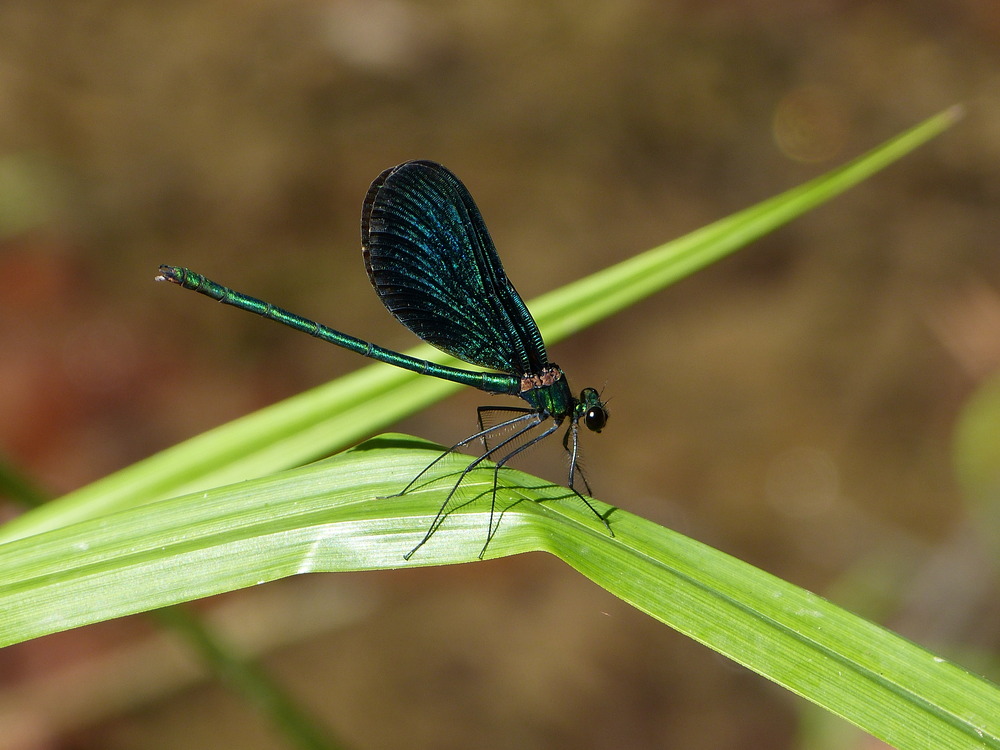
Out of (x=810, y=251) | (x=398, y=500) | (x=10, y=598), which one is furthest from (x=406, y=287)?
(x=810, y=251)

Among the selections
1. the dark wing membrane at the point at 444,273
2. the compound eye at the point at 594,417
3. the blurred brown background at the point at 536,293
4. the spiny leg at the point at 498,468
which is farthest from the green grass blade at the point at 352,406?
the blurred brown background at the point at 536,293

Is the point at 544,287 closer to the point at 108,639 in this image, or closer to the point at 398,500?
the point at 108,639

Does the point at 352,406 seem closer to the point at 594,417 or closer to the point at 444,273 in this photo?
the point at 444,273

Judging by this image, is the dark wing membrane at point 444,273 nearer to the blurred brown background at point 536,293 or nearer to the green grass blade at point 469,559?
the green grass blade at point 469,559

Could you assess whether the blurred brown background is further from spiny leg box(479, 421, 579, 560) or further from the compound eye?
spiny leg box(479, 421, 579, 560)

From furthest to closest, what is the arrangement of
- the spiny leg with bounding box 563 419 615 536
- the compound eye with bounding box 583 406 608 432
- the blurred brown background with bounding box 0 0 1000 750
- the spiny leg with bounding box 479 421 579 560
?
the blurred brown background with bounding box 0 0 1000 750 → the compound eye with bounding box 583 406 608 432 → the spiny leg with bounding box 563 419 615 536 → the spiny leg with bounding box 479 421 579 560

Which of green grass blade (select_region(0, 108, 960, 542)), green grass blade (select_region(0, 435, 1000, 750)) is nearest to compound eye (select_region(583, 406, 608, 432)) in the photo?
green grass blade (select_region(0, 108, 960, 542))
